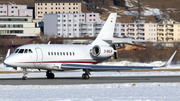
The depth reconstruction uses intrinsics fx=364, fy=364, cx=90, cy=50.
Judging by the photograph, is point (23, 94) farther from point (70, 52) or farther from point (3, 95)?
point (70, 52)

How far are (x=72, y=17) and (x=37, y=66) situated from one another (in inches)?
5820

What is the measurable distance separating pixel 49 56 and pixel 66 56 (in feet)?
6.67

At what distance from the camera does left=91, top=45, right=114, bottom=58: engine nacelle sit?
34.8 meters

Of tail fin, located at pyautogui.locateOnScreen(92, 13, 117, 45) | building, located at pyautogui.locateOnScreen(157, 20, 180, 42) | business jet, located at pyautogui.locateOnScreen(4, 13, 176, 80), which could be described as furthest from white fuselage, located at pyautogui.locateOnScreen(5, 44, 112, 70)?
building, located at pyautogui.locateOnScreen(157, 20, 180, 42)

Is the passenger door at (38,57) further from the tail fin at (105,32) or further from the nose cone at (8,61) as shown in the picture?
the tail fin at (105,32)

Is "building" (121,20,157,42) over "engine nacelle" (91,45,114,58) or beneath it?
beneath

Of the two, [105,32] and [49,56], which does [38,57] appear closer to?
[49,56]

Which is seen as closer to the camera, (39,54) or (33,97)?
(33,97)

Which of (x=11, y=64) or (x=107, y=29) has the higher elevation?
(x=107, y=29)

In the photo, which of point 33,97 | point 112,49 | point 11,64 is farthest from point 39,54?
point 33,97

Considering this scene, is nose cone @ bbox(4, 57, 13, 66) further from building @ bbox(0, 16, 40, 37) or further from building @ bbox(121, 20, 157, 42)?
building @ bbox(121, 20, 157, 42)

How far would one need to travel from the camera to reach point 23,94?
19172mm

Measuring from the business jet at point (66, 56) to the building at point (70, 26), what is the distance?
137m

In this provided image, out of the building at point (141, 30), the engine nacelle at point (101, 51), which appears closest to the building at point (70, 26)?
the building at point (141, 30)
